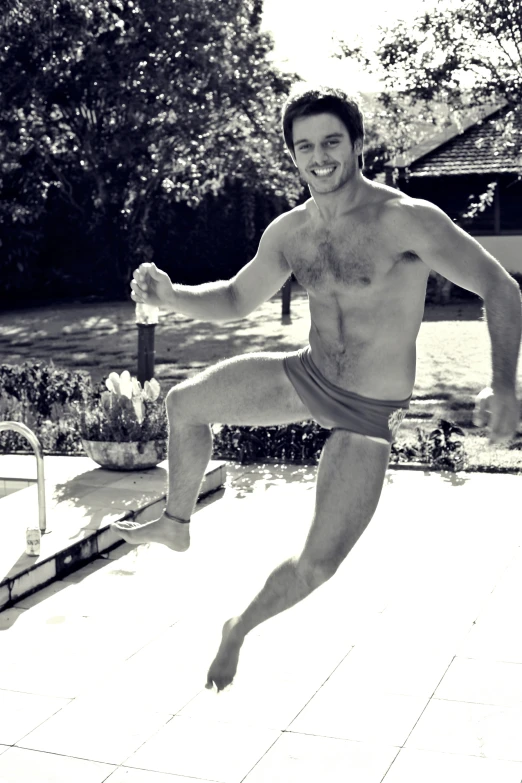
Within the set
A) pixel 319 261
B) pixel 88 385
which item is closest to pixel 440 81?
pixel 88 385

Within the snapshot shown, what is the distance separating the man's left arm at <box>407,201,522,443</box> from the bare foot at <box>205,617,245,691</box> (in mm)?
1237

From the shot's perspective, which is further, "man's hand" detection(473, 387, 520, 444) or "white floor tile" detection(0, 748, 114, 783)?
"white floor tile" detection(0, 748, 114, 783)

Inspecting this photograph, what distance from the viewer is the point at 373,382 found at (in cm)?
388

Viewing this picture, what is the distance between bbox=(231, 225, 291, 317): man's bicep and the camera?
4.08 metres

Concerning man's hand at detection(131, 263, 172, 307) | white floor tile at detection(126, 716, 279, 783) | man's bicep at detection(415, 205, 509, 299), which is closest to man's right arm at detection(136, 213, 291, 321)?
man's hand at detection(131, 263, 172, 307)

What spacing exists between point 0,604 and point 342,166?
3328 millimetres

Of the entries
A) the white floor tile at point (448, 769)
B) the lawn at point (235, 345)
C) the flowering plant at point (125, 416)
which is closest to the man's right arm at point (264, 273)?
the white floor tile at point (448, 769)

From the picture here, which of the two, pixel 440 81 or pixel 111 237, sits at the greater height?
pixel 440 81

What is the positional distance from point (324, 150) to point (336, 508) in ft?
3.97

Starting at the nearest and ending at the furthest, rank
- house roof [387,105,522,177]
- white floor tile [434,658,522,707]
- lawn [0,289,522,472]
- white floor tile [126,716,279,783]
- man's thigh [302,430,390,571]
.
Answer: man's thigh [302,430,390,571], white floor tile [126,716,279,783], white floor tile [434,658,522,707], lawn [0,289,522,472], house roof [387,105,522,177]

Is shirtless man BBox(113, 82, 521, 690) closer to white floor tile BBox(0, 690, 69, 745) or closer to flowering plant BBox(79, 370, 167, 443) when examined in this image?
white floor tile BBox(0, 690, 69, 745)

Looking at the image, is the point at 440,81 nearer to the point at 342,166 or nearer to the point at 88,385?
the point at 88,385

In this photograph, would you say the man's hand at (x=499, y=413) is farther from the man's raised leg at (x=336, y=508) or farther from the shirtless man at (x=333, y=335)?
the man's raised leg at (x=336, y=508)

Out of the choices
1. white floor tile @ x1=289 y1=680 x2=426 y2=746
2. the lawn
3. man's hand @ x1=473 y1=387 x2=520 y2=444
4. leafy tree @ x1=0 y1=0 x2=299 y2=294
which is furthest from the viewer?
leafy tree @ x1=0 y1=0 x2=299 y2=294
